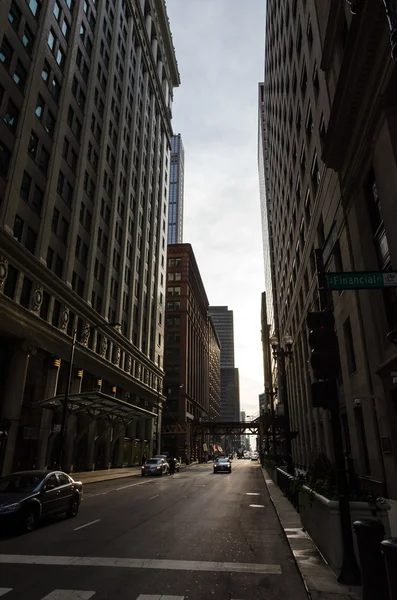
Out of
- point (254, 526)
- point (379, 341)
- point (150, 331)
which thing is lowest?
point (254, 526)

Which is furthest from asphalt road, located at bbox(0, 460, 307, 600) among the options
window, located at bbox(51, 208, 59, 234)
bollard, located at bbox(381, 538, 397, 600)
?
window, located at bbox(51, 208, 59, 234)

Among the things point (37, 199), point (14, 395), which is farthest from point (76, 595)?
point (37, 199)

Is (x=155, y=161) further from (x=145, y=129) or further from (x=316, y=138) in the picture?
(x=316, y=138)

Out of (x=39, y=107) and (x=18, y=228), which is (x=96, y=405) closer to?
(x=18, y=228)

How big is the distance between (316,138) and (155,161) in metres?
52.7

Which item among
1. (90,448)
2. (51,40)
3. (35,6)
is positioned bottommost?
(90,448)

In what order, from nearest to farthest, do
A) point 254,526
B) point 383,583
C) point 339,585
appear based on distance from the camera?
point 383,583 < point 339,585 < point 254,526

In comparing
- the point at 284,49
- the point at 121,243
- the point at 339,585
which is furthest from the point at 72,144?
the point at 339,585

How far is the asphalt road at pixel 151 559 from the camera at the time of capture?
6.73 m

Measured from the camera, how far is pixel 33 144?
3309cm

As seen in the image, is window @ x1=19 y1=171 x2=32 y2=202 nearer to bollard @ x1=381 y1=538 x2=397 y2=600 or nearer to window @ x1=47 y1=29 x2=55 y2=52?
window @ x1=47 y1=29 x2=55 y2=52

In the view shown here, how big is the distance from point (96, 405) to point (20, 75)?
89.3 feet

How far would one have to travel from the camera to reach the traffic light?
25.7 ft

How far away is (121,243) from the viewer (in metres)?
54.2
